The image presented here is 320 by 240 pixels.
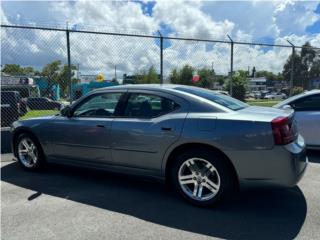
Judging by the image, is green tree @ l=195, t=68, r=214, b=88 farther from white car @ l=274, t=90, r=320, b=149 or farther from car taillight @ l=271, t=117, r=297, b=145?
car taillight @ l=271, t=117, r=297, b=145

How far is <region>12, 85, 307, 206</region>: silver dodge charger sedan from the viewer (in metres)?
3.92

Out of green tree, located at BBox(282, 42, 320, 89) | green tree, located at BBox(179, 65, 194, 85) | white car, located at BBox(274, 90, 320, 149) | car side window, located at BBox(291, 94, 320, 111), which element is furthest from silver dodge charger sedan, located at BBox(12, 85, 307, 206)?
green tree, located at BBox(179, 65, 194, 85)

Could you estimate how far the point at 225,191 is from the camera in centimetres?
410

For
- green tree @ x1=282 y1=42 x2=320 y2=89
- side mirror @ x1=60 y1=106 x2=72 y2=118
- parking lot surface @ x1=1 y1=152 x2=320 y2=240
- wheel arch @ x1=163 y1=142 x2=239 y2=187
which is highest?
green tree @ x1=282 y1=42 x2=320 y2=89

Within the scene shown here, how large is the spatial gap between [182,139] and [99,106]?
1.66 m

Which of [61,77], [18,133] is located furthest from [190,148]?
[61,77]

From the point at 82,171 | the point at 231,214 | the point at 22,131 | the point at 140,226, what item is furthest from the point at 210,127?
the point at 22,131

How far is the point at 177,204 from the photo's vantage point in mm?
4414

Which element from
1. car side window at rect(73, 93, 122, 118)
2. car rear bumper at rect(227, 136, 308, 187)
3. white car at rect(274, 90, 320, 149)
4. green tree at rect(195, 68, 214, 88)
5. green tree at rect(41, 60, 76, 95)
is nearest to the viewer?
car rear bumper at rect(227, 136, 308, 187)

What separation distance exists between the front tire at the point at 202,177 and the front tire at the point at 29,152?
2616 millimetres

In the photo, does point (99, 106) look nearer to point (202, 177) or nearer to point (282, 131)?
point (202, 177)

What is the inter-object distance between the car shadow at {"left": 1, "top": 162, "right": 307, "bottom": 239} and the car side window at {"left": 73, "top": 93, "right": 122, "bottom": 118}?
1079 mm

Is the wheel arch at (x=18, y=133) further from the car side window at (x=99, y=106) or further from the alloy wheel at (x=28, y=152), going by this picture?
the car side window at (x=99, y=106)

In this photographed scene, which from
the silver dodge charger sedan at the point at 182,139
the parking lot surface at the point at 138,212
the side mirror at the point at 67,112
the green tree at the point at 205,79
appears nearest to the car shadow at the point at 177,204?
the parking lot surface at the point at 138,212
